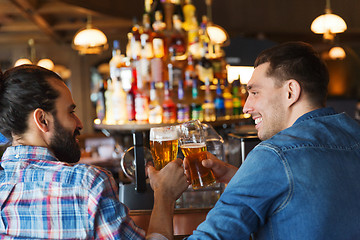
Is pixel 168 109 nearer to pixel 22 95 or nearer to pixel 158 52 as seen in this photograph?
pixel 158 52

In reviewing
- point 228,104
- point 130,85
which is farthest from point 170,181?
point 228,104

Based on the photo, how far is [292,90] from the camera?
4.05 feet

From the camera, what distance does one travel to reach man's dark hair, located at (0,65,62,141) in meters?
1.18

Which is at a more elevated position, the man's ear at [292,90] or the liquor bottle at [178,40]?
the liquor bottle at [178,40]

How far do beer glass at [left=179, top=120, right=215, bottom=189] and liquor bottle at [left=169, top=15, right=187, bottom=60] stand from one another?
7.77ft

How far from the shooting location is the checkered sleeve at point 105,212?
1073mm

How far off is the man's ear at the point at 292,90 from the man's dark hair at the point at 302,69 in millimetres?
15

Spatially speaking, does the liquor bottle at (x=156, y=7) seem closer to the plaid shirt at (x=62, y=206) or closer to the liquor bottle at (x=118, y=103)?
the liquor bottle at (x=118, y=103)

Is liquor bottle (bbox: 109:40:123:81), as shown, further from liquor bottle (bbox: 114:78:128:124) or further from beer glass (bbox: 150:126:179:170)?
beer glass (bbox: 150:126:179:170)

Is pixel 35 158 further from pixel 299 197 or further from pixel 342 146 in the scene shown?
pixel 342 146

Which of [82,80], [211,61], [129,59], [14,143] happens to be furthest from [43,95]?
[82,80]

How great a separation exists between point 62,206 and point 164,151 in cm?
44

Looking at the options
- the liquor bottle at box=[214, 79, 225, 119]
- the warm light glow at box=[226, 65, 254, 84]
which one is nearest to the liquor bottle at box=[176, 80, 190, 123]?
the liquor bottle at box=[214, 79, 225, 119]

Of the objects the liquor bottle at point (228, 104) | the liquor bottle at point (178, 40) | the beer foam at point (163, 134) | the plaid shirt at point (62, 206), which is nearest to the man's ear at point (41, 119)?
the plaid shirt at point (62, 206)
